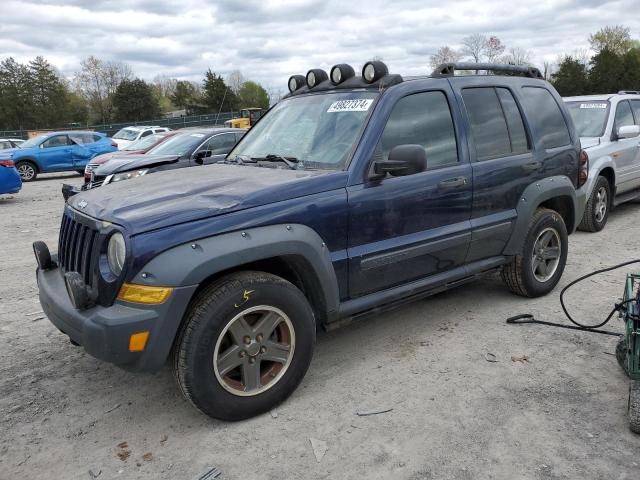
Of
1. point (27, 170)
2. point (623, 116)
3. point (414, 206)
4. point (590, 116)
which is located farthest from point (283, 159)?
point (27, 170)

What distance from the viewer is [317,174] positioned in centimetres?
337

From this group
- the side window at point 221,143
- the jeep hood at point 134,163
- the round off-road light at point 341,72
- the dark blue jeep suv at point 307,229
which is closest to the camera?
the dark blue jeep suv at point 307,229

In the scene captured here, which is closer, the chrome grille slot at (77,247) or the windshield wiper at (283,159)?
the chrome grille slot at (77,247)

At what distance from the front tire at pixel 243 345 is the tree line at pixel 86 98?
45.4 meters

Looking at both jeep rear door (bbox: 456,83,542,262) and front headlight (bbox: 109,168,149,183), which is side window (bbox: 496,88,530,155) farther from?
A: front headlight (bbox: 109,168,149,183)

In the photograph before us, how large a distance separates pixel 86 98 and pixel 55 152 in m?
52.1

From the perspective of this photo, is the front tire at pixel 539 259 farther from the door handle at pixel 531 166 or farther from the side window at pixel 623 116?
the side window at pixel 623 116

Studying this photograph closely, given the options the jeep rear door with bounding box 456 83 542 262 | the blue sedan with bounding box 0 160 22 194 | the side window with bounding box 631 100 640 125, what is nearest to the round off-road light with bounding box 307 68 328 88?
the jeep rear door with bounding box 456 83 542 262

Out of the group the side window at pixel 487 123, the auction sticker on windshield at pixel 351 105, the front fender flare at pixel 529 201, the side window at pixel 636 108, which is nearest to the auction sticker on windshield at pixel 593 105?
the side window at pixel 636 108

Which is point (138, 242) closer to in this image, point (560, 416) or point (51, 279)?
point (51, 279)

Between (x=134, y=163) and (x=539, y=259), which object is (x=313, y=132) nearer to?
(x=539, y=259)

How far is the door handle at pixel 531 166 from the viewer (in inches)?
175

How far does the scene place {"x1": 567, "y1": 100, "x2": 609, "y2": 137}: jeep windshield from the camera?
7.73 meters

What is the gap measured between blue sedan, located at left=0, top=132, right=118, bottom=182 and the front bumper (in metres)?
16.2
